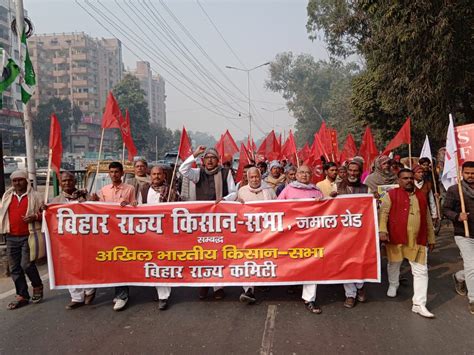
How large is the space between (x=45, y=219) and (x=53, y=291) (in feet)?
4.17

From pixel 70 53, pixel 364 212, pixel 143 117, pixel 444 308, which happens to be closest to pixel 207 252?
pixel 364 212

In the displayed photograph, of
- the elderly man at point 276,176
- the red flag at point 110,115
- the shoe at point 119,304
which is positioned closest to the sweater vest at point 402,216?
the elderly man at point 276,176

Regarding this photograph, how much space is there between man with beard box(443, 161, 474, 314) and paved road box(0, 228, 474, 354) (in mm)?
396

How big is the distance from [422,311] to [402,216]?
1016mm

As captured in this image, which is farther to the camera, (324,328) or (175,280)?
(175,280)

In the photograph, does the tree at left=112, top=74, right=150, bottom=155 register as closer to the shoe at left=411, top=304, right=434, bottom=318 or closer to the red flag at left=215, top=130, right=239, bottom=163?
the red flag at left=215, top=130, right=239, bottom=163

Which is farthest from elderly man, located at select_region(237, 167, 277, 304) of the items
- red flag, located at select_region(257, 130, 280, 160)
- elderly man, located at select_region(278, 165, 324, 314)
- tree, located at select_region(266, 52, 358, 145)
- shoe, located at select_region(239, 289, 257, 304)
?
tree, located at select_region(266, 52, 358, 145)

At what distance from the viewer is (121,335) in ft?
12.5

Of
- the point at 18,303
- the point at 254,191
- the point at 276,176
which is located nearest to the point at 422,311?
the point at 254,191

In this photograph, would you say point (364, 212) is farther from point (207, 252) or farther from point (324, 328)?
point (207, 252)

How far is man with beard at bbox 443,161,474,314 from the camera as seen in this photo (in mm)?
4201

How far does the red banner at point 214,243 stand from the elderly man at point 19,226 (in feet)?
0.94

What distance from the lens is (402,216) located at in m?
4.45

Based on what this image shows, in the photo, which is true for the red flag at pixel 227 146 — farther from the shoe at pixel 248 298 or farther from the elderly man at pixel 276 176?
the shoe at pixel 248 298
